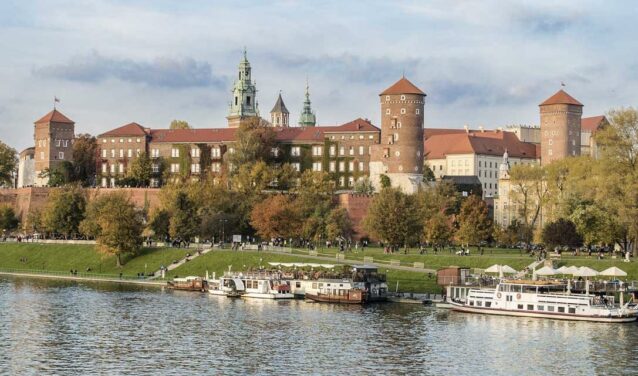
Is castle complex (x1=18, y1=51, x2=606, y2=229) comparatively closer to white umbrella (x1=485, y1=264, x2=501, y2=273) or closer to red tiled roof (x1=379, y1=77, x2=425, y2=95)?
red tiled roof (x1=379, y1=77, x2=425, y2=95)

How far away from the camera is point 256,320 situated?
7706cm

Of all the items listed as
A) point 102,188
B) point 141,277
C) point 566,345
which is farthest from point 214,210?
point 566,345

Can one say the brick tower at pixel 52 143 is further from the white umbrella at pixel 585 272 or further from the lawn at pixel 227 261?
the white umbrella at pixel 585 272

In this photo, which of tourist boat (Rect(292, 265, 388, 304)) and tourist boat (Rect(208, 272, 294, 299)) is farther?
tourist boat (Rect(208, 272, 294, 299))

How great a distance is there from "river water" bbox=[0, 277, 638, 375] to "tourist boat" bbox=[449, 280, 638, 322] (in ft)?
4.50

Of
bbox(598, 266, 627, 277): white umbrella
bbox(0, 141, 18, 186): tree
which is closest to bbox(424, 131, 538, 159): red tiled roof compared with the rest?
bbox(0, 141, 18, 186): tree

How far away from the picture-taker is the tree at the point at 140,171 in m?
160

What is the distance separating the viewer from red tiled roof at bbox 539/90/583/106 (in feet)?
541

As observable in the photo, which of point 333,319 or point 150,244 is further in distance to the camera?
point 150,244

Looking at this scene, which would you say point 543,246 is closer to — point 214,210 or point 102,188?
point 214,210

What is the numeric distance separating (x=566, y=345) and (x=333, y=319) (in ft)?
55.5

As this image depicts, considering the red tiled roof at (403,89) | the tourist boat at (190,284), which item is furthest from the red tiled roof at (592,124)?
the tourist boat at (190,284)

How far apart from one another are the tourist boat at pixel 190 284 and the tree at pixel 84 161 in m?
65.6

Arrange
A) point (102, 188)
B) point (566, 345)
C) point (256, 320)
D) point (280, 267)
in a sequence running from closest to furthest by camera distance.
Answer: point (566, 345) → point (256, 320) → point (280, 267) → point (102, 188)
